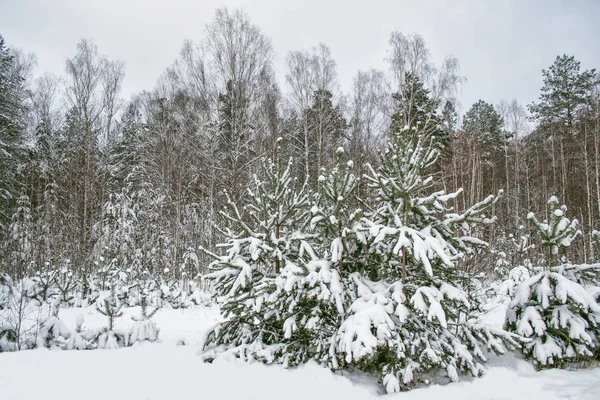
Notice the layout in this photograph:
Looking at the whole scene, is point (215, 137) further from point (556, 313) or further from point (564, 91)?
point (564, 91)

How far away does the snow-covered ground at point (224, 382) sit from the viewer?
4363 millimetres

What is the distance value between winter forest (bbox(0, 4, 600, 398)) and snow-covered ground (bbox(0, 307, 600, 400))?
0.21m

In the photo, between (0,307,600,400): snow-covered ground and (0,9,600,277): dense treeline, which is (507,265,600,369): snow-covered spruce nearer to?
(0,307,600,400): snow-covered ground

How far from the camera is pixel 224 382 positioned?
4.73m

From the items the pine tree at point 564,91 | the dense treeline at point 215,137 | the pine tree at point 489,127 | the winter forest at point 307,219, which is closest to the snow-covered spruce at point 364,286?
the winter forest at point 307,219

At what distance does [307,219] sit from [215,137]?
933cm

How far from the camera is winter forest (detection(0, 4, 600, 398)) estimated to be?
16.4 feet

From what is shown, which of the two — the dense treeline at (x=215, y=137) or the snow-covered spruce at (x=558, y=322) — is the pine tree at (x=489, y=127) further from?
the snow-covered spruce at (x=558, y=322)

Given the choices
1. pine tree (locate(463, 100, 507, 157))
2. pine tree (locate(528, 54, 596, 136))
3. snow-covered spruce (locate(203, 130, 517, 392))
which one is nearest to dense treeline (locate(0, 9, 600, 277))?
pine tree (locate(528, 54, 596, 136))

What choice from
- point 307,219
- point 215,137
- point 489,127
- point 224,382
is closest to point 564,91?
point 489,127

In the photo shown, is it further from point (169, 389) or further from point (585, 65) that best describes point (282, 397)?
point (585, 65)

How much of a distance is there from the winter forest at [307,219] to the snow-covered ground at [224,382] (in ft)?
0.67

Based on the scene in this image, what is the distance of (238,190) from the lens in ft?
39.6

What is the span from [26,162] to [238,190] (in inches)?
601
